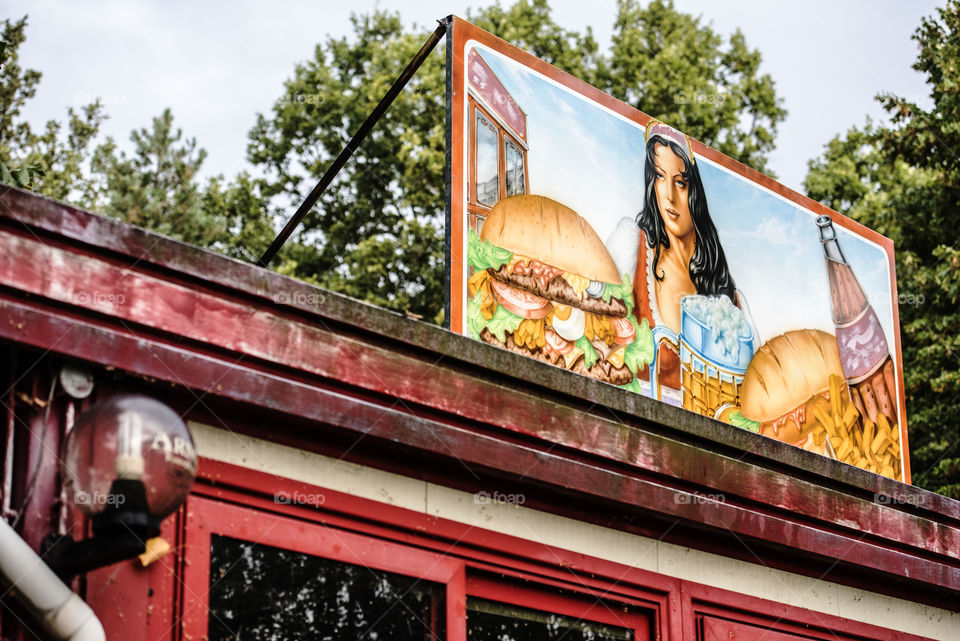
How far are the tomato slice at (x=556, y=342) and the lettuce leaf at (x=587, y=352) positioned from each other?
0.10 m

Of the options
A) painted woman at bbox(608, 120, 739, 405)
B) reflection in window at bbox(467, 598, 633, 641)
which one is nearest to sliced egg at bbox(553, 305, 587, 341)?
painted woman at bbox(608, 120, 739, 405)

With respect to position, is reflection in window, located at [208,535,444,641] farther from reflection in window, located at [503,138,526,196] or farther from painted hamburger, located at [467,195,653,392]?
reflection in window, located at [503,138,526,196]

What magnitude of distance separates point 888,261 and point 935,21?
35.1 ft

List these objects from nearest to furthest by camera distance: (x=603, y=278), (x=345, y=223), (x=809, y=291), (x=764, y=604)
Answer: (x=764, y=604) → (x=603, y=278) → (x=809, y=291) → (x=345, y=223)

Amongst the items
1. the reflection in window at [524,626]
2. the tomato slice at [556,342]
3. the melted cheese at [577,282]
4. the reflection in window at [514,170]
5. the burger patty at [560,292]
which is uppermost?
the reflection in window at [514,170]

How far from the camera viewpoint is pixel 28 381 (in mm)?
3352

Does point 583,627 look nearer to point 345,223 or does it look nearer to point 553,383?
point 553,383

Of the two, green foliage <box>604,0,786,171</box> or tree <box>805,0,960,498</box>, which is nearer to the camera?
tree <box>805,0,960,498</box>

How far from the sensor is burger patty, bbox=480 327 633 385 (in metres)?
6.05

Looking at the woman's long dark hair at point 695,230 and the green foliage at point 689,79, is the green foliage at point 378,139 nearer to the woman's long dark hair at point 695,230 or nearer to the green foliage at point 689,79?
the green foliage at point 689,79

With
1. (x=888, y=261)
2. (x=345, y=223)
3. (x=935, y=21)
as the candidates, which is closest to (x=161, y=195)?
(x=345, y=223)

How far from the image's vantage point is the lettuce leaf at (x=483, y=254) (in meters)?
6.09

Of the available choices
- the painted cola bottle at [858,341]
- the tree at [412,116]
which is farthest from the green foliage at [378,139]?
the painted cola bottle at [858,341]

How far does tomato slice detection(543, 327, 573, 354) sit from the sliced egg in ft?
0.08
